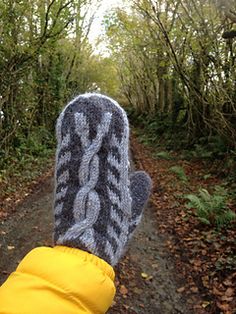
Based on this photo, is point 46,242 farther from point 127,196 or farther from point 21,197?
point 127,196

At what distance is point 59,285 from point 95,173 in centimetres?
52

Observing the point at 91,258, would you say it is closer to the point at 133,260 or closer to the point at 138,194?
the point at 138,194

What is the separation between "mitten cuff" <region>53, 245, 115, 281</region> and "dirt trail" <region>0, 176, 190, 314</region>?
3.54 m

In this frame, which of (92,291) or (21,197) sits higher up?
(92,291)

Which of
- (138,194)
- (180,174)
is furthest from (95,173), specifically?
(180,174)

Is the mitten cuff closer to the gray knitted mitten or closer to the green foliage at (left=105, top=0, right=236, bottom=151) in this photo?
the gray knitted mitten

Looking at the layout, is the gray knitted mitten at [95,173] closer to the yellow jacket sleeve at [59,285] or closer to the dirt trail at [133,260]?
the yellow jacket sleeve at [59,285]

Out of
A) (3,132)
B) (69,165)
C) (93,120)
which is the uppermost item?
(93,120)

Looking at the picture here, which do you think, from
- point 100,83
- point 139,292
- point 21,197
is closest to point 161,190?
point 21,197

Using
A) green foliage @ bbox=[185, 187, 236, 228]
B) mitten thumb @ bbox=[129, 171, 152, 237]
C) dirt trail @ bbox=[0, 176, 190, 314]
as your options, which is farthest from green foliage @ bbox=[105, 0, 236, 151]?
mitten thumb @ bbox=[129, 171, 152, 237]

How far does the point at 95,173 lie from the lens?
1.67 m

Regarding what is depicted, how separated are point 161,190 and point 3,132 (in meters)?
5.98

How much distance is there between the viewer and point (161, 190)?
10.9 metres

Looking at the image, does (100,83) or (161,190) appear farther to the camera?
(100,83)
